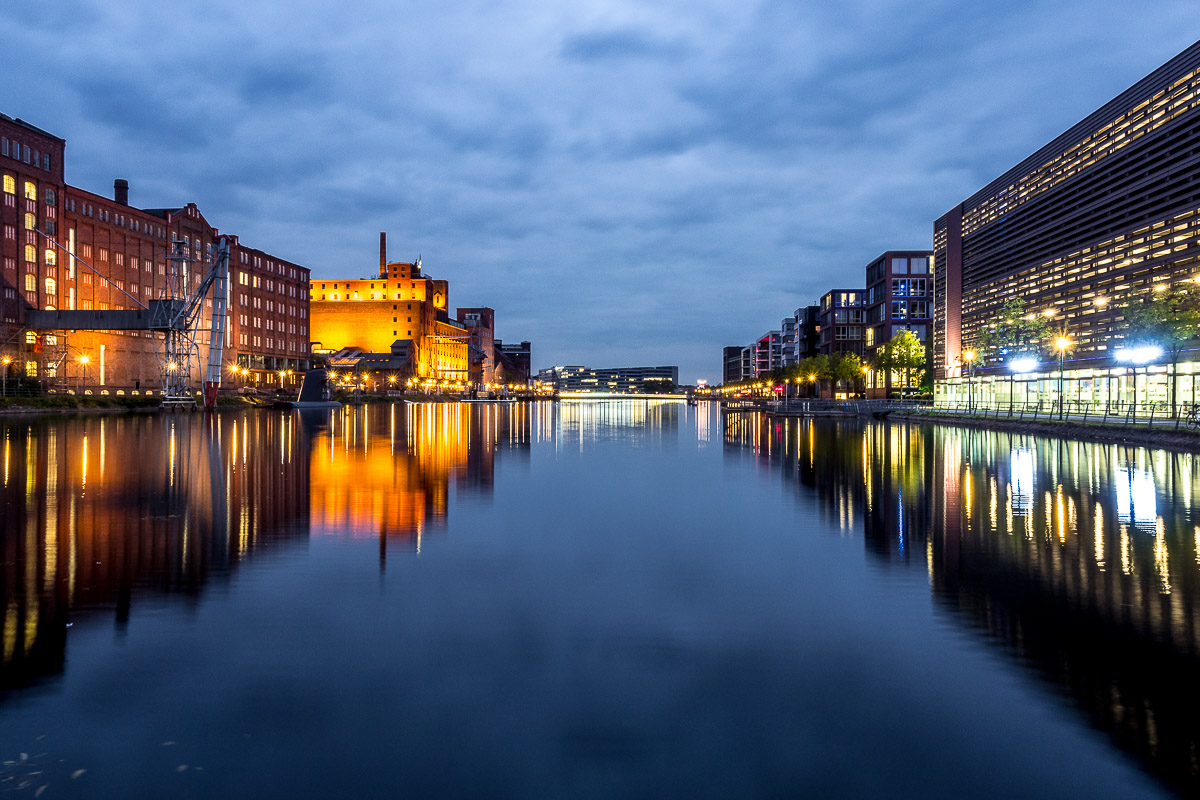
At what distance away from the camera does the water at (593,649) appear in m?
4.70

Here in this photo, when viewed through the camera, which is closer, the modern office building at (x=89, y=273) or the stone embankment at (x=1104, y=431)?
the stone embankment at (x=1104, y=431)

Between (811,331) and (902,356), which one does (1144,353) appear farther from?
(811,331)

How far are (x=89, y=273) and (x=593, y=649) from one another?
115962mm

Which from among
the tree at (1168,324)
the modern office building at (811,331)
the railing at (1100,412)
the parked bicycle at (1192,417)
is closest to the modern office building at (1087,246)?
the railing at (1100,412)

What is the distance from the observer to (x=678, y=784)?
4.50 m

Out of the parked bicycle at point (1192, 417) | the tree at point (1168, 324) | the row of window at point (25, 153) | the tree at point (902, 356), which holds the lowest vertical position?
the parked bicycle at point (1192, 417)

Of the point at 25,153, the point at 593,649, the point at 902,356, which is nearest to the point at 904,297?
the point at 902,356

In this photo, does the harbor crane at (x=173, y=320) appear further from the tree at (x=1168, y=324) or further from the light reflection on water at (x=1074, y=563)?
the tree at (x=1168, y=324)

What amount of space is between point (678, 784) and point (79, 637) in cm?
612

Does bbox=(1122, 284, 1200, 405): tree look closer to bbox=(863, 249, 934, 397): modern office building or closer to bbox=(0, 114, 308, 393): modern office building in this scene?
bbox=(0, 114, 308, 393): modern office building

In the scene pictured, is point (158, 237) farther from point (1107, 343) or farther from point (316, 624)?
point (1107, 343)

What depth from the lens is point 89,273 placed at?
97.9 m

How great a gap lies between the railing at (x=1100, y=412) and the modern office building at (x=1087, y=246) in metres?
2.08

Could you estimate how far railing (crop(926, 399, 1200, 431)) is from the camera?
39.8 metres
